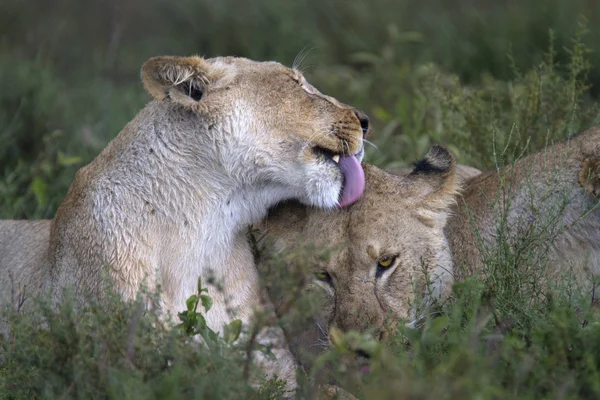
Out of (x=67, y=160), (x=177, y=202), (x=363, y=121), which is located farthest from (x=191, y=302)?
(x=67, y=160)

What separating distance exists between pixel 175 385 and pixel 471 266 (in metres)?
1.70

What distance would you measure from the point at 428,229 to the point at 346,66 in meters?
4.65

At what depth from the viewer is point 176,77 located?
3.49m

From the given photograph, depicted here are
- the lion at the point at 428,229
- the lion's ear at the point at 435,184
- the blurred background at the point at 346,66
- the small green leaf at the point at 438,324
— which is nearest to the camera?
the small green leaf at the point at 438,324

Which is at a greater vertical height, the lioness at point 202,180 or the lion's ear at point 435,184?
the lioness at point 202,180

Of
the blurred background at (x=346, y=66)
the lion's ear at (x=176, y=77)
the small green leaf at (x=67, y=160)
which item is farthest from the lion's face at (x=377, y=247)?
the small green leaf at (x=67, y=160)

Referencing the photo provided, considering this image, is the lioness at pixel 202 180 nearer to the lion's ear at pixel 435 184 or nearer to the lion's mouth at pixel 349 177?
the lion's mouth at pixel 349 177

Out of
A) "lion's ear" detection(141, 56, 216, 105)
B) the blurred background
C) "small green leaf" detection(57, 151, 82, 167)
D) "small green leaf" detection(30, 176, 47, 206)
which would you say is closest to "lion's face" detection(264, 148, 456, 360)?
the blurred background

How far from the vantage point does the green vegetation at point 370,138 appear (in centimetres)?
275

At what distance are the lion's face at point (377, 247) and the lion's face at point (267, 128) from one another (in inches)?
5.3

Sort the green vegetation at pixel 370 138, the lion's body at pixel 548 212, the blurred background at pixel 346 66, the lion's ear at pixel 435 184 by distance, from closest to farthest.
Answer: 1. the green vegetation at pixel 370 138
2. the lion's body at pixel 548 212
3. the lion's ear at pixel 435 184
4. the blurred background at pixel 346 66

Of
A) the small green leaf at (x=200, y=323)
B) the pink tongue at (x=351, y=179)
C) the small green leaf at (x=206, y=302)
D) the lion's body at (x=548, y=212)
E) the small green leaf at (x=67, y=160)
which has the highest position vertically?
the pink tongue at (x=351, y=179)

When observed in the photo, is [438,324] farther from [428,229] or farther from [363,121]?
[363,121]

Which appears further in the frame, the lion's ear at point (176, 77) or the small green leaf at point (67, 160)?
the small green leaf at point (67, 160)
